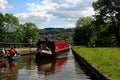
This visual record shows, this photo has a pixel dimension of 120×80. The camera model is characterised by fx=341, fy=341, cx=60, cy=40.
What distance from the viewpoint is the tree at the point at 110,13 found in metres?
82.6

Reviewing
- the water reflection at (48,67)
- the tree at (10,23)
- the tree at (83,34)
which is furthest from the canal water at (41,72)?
the tree at (83,34)

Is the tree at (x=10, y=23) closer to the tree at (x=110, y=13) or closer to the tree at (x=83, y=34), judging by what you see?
the tree at (x=83, y=34)

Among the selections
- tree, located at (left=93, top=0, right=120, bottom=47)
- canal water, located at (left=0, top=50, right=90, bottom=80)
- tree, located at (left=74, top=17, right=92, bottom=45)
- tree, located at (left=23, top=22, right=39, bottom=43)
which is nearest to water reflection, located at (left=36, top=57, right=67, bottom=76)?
canal water, located at (left=0, top=50, right=90, bottom=80)

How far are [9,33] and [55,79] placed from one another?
99682 mm

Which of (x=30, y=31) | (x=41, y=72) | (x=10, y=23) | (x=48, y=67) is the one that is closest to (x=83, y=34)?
(x=30, y=31)

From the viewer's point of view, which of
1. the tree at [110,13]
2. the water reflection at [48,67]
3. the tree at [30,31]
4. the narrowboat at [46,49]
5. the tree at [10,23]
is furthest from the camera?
the tree at [30,31]

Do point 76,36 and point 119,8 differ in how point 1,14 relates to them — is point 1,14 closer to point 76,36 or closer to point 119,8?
point 76,36

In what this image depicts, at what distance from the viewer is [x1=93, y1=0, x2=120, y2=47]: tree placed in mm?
82625

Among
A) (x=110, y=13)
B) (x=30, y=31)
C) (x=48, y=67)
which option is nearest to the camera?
(x=48, y=67)

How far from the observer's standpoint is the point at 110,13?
277ft

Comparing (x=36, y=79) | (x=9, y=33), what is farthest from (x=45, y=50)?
(x=9, y=33)

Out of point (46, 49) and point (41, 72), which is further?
point (46, 49)

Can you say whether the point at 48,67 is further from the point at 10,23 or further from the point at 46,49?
the point at 10,23

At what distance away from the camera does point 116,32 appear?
8256 cm
